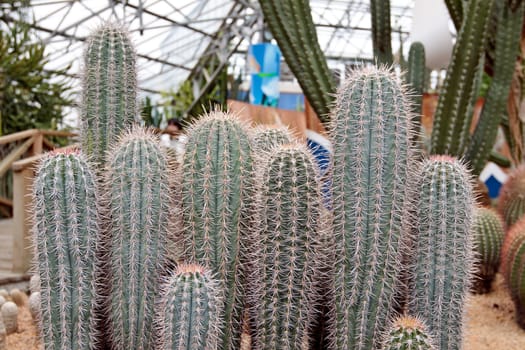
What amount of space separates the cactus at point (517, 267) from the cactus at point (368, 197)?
2116 mm

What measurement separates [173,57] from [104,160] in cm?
1974

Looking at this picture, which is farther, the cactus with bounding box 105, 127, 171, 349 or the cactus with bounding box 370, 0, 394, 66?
the cactus with bounding box 370, 0, 394, 66

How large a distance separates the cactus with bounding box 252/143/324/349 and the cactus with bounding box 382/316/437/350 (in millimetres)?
357

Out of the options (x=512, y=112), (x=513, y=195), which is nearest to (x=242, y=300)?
(x=513, y=195)

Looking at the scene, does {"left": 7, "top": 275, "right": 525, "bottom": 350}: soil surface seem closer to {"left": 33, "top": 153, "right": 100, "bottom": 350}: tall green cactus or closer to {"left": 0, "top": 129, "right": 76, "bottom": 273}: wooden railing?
{"left": 0, "top": 129, "right": 76, "bottom": 273}: wooden railing

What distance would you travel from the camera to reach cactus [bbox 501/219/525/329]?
450 centimetres

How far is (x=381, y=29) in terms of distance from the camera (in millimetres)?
5617

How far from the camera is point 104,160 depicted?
9.80 feet

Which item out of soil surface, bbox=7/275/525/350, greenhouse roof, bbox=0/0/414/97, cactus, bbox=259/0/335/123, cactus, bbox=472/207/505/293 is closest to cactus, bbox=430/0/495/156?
cactus, bbox=472/207/505/293

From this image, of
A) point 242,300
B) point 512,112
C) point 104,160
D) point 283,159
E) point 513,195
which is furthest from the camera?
point 512,112

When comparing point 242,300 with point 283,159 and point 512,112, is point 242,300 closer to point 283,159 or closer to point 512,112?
point 283,159

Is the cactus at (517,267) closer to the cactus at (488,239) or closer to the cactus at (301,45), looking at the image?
the cactus at (488,239)

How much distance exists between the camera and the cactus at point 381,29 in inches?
219

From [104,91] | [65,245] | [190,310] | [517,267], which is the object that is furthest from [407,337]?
[517,267]
